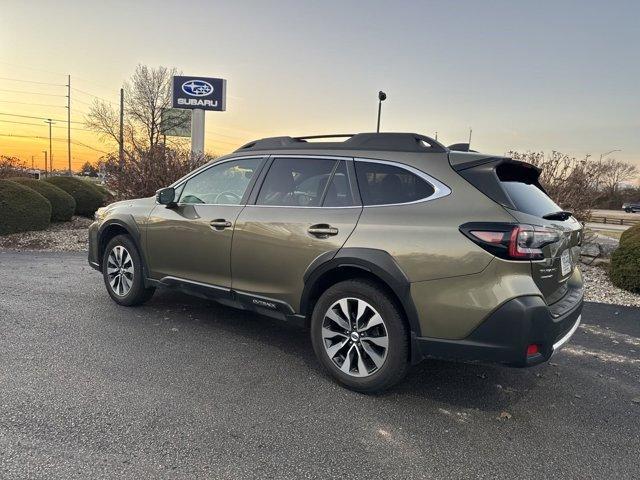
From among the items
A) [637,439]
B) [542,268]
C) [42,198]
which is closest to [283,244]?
[542,268]

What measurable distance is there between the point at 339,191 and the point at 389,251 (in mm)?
684

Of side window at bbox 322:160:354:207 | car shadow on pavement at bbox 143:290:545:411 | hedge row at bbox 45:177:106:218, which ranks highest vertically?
side window at bbox 322:160:354:207

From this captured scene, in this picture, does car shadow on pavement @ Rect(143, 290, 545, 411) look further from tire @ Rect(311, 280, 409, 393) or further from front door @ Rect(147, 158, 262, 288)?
front door @ Rect(147, 158, 262, 288)

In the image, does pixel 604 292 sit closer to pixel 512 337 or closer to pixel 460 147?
pixel 460 147

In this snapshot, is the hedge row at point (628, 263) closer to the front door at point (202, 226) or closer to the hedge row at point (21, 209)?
the front door at point (202, 226)

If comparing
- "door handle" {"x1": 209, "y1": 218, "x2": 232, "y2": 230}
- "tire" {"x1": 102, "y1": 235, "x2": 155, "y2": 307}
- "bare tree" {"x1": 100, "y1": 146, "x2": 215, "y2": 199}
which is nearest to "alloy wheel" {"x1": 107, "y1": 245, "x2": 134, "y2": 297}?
"tire" {"x1": 102, "y1": 235, "x2": 155, "y2": 307}

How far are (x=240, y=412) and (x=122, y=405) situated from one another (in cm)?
79

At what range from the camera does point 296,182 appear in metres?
3.86

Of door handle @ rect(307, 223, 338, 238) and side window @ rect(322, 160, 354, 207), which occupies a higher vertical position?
side window @ rect(322, 160, 354, 207)

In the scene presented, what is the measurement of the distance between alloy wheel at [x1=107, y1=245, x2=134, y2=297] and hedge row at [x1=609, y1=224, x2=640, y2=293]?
6937mm

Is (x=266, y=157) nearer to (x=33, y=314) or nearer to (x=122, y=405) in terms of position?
(x=122, y=405)

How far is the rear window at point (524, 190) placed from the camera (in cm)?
302

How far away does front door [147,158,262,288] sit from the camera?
4160 mm

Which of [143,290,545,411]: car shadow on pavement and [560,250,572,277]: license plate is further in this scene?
[143,290,545,411]: car shadow on pavement
